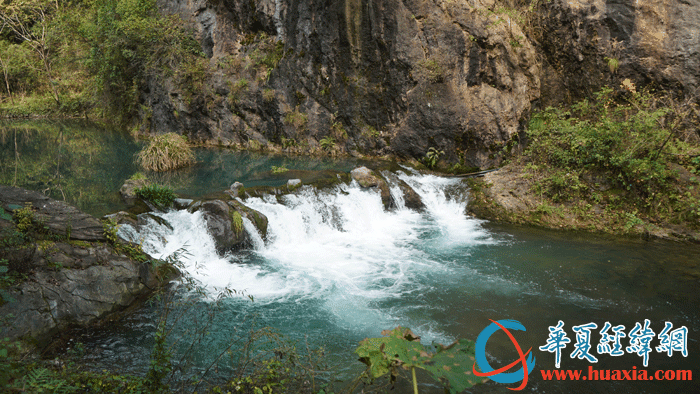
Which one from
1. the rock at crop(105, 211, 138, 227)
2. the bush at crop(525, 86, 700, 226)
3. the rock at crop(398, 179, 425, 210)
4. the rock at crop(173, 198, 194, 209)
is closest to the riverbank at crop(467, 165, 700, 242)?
the bush at crop(525, 86, 700, 226)

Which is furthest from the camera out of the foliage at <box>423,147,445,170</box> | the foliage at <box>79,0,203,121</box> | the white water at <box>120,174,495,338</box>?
the foliage at <box>79,0,203,121</box>

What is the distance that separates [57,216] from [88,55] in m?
21.9

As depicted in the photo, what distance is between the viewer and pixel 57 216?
224 inches

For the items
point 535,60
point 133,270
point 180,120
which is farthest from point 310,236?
point 180,120

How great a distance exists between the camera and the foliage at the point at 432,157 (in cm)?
1365

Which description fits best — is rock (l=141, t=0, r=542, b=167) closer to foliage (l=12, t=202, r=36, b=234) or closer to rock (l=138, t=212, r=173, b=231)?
rock (l=138, t=212, r=173, b=231)

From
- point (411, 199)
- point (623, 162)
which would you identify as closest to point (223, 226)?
point (411, 199)

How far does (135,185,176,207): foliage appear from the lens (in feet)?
28.5

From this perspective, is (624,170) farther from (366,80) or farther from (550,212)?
(366,80)

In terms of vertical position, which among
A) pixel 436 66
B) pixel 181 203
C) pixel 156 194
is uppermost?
pixel 436 66

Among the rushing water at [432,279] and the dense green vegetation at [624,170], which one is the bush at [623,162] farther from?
the rushing water at [432,279]

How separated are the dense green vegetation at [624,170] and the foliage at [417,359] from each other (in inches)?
364

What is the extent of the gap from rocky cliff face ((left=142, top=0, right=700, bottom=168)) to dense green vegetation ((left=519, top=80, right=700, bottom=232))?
174 centimetres

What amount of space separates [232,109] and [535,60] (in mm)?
12964
